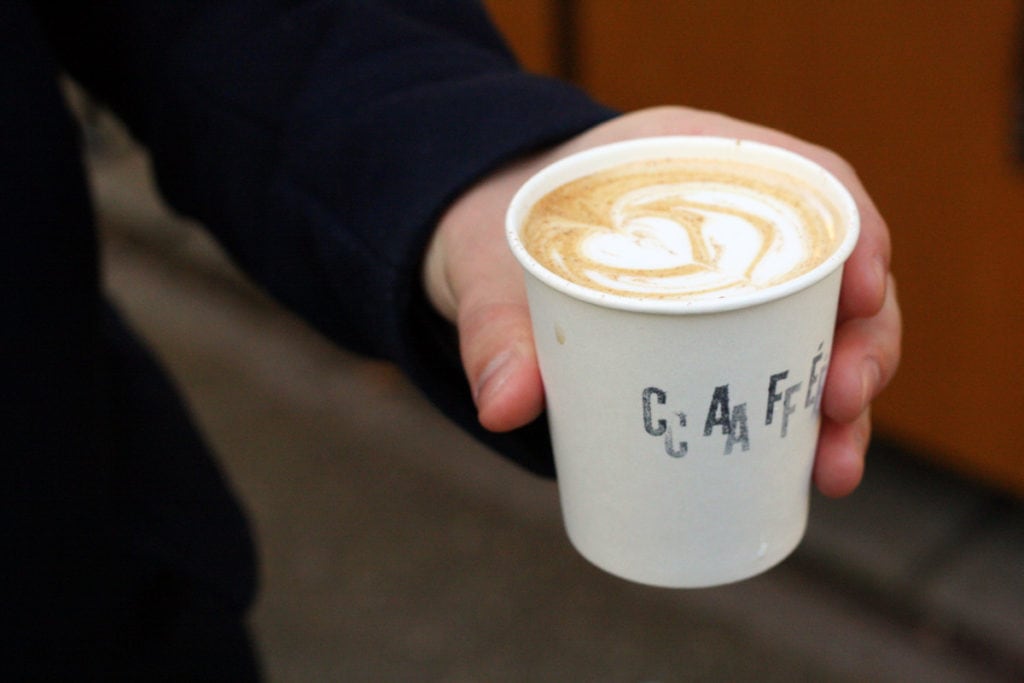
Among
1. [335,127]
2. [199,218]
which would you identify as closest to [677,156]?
[335,127]

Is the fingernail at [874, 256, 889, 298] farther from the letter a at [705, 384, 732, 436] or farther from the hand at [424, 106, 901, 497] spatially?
the letter a at [705, 384, 732, 436]

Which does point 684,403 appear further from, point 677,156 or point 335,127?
point 335,127

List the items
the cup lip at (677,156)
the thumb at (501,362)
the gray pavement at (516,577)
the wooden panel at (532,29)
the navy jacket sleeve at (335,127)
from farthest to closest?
the wooden panel at (532,29) → the gray pavement at (516,577) → the navy jacket sleeve at (335,127) → the thumb at (501,362) → the cup lip at (677,156)

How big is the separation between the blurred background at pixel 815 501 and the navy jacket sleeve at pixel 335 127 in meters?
0.80

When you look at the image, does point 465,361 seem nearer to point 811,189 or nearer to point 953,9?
point 811,189

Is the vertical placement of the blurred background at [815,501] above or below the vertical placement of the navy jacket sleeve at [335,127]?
below

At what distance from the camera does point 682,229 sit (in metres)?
1.09

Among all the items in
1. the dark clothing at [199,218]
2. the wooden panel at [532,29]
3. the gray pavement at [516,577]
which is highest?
the dark clothing at [199,218]

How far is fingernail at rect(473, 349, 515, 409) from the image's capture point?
1019mm

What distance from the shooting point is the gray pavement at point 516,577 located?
250 centimetres

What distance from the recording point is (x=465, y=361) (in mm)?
1065

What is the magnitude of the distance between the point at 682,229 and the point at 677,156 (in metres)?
0.09

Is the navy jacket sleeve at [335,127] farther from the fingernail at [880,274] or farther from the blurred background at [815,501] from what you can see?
the blurred background at [815,501]

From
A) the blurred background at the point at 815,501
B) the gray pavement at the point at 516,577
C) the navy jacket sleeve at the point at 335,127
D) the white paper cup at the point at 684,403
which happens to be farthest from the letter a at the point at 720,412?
the gray pavement at the point at 516,577
